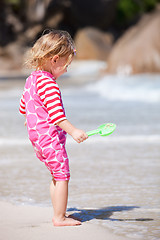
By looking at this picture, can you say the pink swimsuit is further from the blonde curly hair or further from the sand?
the sand

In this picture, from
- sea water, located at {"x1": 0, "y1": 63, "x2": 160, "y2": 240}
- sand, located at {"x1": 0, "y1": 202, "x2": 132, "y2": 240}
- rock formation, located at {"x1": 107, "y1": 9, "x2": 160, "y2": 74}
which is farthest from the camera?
rock formation, located at {"x1": 107, "y1": 9, "x2": 160, "y2": 74}

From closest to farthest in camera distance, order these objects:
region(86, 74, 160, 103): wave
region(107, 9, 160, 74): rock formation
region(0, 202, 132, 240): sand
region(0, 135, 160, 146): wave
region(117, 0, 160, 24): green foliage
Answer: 1. region(0, 202, 132, 240): sand
2. region(0, 135, 160, 146): wave
3. region(86, 74, 160, 103): wave
4. region(107, 9, 160, 74): rock formation
5. region(117, 0, 160, 24): green foliage

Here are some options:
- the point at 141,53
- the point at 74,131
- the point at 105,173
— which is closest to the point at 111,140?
the point at 105,173

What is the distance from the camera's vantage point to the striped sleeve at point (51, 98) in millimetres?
2561

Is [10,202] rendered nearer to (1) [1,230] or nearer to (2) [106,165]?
(1) [1,230]

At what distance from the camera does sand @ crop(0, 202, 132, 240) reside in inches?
95.1

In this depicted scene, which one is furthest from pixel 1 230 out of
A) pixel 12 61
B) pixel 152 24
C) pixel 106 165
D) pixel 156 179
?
pixel 12 61

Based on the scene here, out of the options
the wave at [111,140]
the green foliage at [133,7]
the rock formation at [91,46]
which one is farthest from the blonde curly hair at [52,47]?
the green foliage at [133,7]

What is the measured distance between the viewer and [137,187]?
3.34m

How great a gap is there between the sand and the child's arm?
1.33 ft

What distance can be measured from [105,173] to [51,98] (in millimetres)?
1268

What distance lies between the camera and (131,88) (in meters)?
10.6

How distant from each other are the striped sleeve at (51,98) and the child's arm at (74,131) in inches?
1.0

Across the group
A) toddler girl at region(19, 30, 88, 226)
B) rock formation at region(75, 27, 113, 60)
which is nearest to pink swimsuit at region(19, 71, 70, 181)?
toddler girl at region(19, 30, 88, 226)
